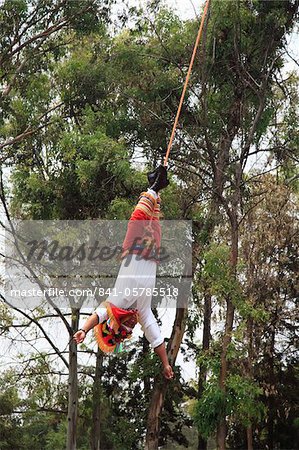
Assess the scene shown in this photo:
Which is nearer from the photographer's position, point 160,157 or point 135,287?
point 135,287

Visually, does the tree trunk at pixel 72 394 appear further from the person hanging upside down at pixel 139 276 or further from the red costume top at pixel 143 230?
the red costume top at pixel 143 230

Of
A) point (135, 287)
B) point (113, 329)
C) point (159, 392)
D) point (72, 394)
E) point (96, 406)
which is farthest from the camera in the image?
point (96, 406)

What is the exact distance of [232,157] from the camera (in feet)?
34.6

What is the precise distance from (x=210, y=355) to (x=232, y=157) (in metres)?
2.69

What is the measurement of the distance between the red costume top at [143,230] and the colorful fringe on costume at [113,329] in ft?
0.98

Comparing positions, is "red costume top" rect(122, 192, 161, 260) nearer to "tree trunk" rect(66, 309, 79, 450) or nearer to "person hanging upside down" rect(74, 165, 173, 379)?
"person hanging upside down" rect(74, 165, 173, 379)

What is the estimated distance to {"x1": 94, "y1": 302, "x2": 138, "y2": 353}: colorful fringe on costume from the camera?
167 inches

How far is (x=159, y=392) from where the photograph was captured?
400 inches

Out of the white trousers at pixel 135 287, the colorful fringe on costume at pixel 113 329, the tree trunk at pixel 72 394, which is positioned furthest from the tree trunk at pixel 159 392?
the white trousers at pixel 135 287

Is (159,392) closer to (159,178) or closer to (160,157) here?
(160,157)

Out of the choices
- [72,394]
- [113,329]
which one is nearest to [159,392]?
[72,394]

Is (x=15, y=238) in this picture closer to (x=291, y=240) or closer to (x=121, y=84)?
(x=121, y=84)

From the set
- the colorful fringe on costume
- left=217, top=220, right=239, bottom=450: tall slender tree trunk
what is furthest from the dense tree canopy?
the colorful fringe on costume

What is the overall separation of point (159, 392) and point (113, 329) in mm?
6075
